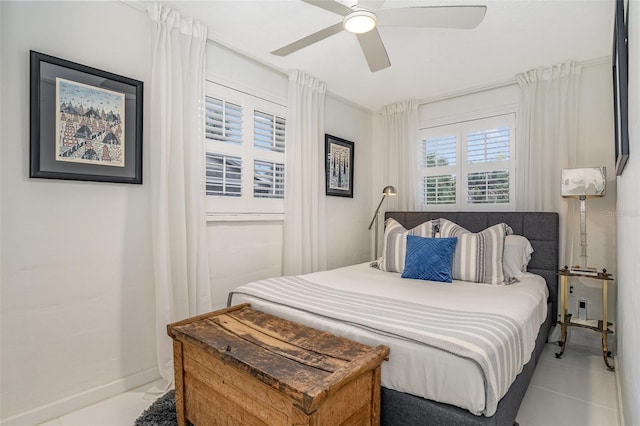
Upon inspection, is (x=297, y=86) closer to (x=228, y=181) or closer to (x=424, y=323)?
(x=228, y=181)

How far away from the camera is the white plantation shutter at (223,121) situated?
2.65m

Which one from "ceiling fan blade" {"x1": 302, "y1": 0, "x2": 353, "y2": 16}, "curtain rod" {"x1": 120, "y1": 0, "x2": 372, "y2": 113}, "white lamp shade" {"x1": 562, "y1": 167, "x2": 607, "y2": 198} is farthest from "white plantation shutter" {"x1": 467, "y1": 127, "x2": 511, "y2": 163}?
"ceiling fan blade" {"x1": 302, "y1": 0, "x2": 353, "y2": 16}

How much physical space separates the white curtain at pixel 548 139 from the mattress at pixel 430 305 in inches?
27.6

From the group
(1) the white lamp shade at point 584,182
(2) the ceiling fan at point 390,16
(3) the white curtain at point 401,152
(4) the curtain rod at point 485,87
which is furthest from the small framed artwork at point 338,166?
(1) the white lamp shade at point 584,182

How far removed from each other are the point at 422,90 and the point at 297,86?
1425 millimetres

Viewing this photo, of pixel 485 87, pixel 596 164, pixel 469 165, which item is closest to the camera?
pixel 596 164

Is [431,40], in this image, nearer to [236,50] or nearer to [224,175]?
[236,50]

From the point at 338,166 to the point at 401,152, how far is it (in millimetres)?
818

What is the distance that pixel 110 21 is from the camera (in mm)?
2096

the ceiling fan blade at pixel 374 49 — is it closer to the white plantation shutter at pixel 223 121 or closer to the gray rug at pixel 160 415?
the white plantation shutter at pixel 223 121

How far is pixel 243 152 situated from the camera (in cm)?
289

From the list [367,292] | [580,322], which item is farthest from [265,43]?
[580,322]

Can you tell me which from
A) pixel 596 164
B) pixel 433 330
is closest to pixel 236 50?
pixel 433 330

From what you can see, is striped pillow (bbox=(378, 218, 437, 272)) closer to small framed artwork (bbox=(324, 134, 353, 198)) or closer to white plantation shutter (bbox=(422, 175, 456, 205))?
white plantation shutter (bbox=(422, 175, 456, 205))
